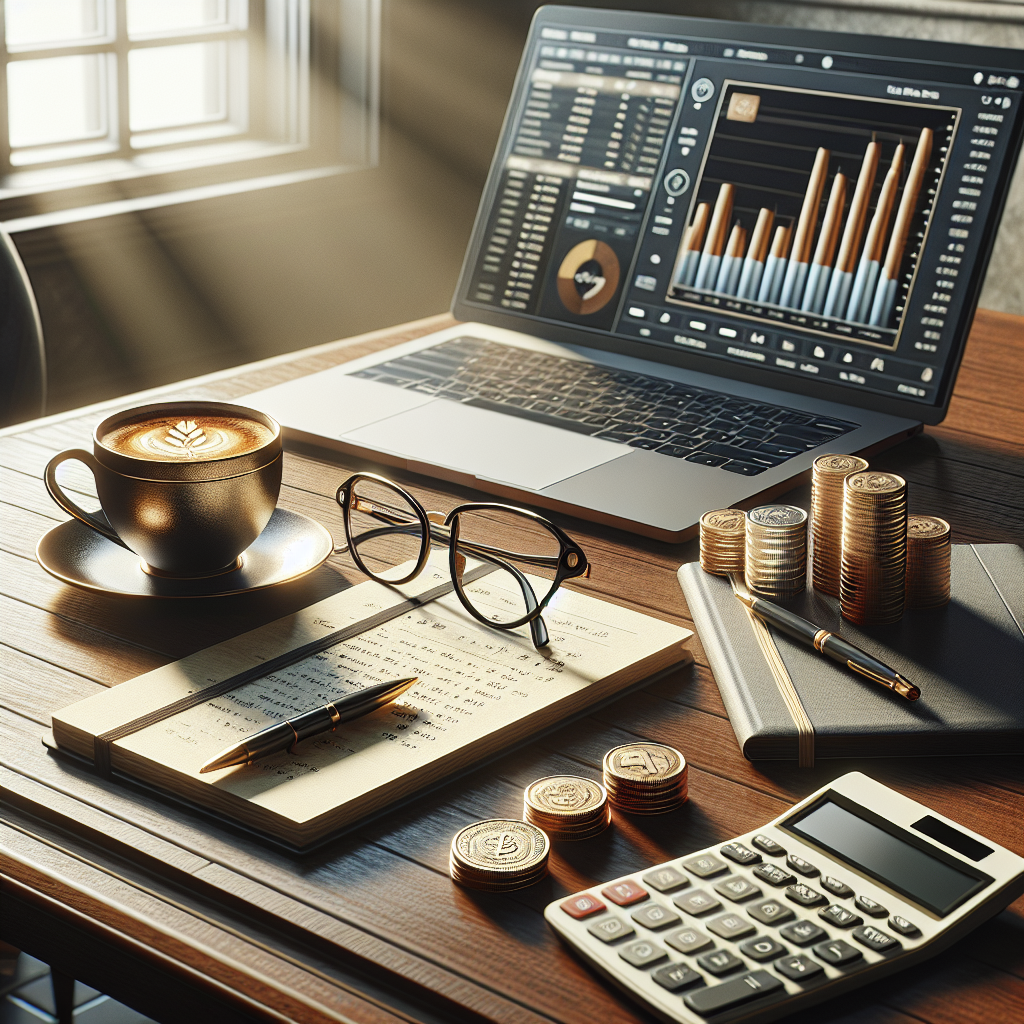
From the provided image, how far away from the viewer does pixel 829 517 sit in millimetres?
797

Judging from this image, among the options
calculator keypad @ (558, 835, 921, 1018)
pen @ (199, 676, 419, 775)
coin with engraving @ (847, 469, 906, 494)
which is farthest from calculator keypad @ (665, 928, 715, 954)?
coin with engraving @ (847, 469, 906, 494)

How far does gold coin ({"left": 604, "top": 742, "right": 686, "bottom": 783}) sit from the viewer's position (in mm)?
624

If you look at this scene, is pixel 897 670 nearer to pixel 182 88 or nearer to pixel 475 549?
pixel 475 549

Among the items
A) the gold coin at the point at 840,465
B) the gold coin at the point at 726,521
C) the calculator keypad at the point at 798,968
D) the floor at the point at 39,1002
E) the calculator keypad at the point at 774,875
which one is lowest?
the floor at the point at 39,1002

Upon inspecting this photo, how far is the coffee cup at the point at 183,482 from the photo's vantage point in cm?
79

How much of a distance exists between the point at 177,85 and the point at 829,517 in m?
2.03

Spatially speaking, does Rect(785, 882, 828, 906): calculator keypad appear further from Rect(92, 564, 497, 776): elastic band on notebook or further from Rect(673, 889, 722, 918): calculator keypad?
Rect(92, 564, 497, 776): elastic band on notebook

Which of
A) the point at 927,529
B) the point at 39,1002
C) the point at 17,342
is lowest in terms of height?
the point at 39,1002

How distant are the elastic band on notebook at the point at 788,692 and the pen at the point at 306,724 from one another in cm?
20

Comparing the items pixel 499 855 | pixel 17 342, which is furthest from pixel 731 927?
pixel 17 342

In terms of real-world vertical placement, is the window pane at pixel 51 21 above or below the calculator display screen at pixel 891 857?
above

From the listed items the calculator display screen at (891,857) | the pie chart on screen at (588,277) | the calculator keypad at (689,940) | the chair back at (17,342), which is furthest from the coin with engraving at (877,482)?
the chair back at (17,342)

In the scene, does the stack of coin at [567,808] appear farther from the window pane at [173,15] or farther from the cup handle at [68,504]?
the window pane at [173,15]

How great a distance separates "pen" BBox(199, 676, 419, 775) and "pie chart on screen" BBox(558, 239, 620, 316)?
75 cm
